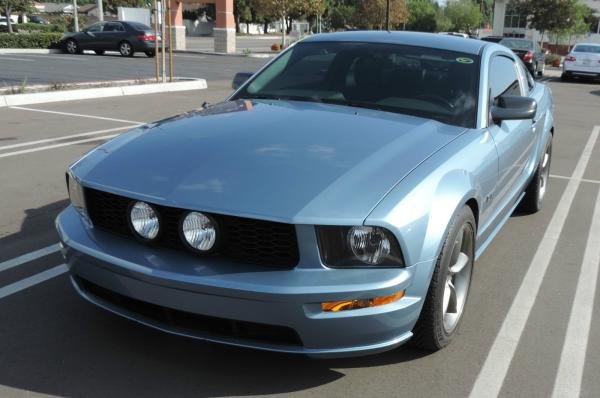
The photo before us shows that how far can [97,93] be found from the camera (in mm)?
13555

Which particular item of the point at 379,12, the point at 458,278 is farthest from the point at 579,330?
the point at 379,12

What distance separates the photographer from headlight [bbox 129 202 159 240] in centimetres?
286

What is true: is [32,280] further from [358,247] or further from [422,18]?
[422,18]

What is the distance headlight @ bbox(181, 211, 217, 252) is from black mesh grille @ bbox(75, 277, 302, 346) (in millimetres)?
296

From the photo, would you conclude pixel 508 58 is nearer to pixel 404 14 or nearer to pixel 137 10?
pixel 137 10

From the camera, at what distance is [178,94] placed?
1467cm

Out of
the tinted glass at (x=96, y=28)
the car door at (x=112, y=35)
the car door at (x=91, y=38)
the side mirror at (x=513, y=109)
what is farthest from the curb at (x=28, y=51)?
the side mirror at (x=513, y=109)

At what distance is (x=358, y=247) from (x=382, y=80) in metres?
1.85

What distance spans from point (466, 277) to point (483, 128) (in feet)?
3.07

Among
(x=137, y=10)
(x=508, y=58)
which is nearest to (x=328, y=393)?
(x=508, y=58)

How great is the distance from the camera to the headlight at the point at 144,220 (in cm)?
286

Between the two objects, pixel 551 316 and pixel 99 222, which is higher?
pixel 99 222

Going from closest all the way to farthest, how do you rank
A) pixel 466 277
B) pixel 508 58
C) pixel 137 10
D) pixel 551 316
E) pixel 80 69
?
pixel 466 277 → pixel 551 316 → pixel 508 58 → pixel 80 69 → pixel 137 10

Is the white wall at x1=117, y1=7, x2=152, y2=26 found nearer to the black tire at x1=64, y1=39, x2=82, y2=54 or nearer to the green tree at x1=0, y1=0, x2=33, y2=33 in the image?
the black tire at x1=64, y1=39, x2=82, y2=54
